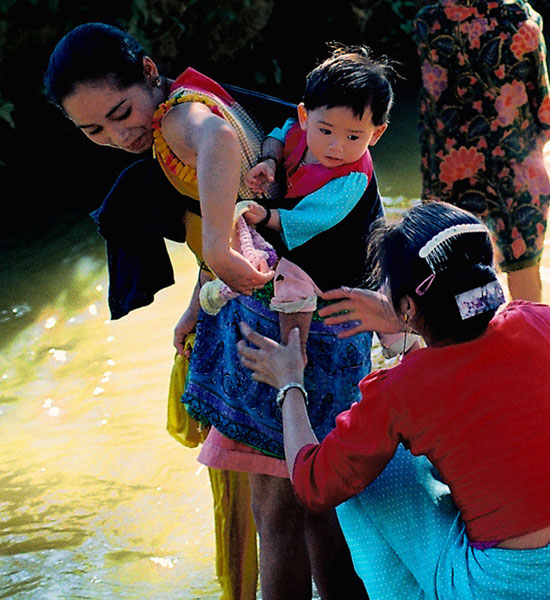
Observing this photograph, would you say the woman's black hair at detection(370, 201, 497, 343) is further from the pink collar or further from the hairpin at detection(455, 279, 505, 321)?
the pink collar

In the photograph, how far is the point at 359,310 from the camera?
2.23 meters

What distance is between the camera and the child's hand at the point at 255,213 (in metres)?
2.08

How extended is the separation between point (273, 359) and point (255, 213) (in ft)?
1.13

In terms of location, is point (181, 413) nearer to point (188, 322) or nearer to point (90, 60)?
point (188, 322)

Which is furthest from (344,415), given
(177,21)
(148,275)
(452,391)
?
(177,21)

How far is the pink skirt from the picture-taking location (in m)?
2.30

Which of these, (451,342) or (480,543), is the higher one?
(451,342)

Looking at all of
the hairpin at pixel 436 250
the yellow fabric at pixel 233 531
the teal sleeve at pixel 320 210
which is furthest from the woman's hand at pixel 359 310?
the yellow fabric at pixel 233 531

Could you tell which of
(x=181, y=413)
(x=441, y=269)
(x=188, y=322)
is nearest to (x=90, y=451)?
(x=181, y=413)

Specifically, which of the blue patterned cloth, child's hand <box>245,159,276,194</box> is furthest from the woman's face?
the blue patterned cloth

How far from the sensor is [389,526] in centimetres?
203

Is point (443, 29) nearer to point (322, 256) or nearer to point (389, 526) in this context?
point (322, 256)

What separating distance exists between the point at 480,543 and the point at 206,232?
0.84 meters

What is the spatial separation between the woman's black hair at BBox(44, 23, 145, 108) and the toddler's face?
0.41 metres
